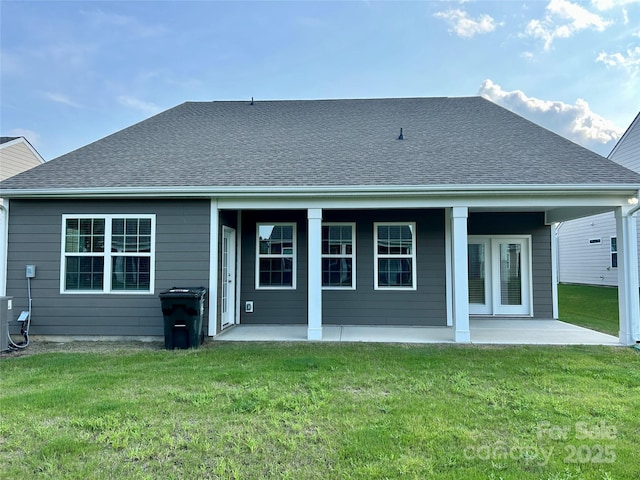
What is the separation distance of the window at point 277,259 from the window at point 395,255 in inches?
74.5

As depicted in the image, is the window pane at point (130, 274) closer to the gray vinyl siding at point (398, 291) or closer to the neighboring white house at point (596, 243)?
Result: the gray vinyl siding at point (398, 291)

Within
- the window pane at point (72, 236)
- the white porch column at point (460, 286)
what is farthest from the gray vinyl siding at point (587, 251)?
the window pane at point (72, 236)

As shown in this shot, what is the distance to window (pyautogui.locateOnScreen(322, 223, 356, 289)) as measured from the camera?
8.41 metres

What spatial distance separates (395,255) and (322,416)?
211 inches

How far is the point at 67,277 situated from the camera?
270 inches

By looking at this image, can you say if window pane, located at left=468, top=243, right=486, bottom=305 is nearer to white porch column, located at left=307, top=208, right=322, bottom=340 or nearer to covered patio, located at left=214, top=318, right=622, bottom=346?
covered patio, located at left=214, top=318, right=622, bottom=346

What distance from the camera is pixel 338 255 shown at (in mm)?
8461

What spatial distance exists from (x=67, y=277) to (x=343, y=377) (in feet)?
18.0

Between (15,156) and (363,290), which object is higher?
(15,156)

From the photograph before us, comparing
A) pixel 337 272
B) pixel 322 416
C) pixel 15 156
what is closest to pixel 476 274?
pixel 337 272

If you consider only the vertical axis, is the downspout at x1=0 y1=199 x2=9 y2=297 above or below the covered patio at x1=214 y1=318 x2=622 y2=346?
above

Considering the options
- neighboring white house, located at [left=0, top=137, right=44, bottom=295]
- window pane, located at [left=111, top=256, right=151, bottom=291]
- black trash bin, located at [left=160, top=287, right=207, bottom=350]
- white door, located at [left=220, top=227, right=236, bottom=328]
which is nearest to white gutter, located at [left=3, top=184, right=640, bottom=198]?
white door, located at [left=220, top=227, right=236, bottom=328]

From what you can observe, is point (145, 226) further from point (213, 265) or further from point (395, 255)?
point (395, 255)

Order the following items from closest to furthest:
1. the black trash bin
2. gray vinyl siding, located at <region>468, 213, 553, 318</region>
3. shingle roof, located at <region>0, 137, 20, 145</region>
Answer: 1. the black trash bin
2. gray vinyl siding, located at <region>468, 213, 553, 318</region>
3. shingle roof, located at <region>0, 137, 20, 145</region>
